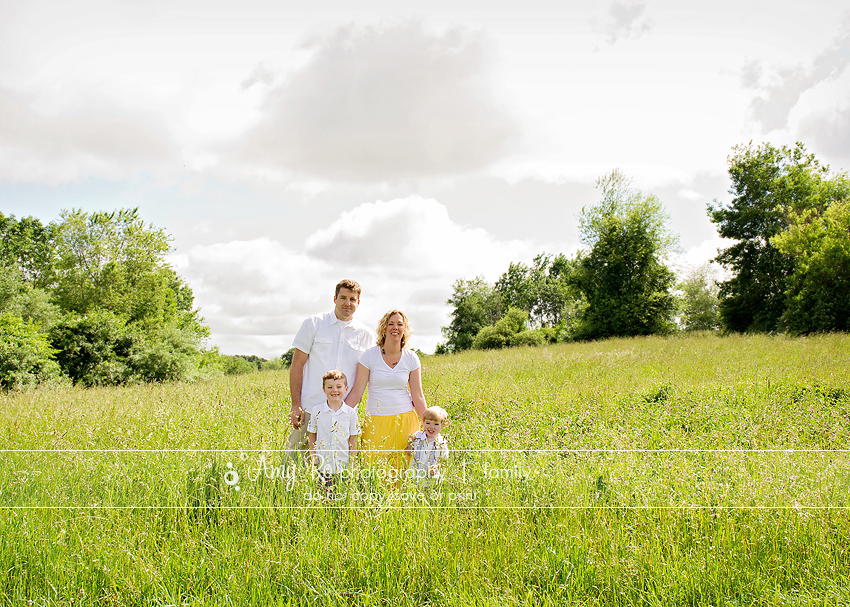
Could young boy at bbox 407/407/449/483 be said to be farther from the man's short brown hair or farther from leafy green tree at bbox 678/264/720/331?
leafy green tree at bbox 678/264/720/331

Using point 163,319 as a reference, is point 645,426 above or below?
below

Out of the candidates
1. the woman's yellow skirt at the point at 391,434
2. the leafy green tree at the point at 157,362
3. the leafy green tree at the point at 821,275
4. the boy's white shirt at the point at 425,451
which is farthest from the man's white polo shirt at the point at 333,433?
the leafy green tree at the point at 821,275

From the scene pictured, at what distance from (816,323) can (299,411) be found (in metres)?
28.4

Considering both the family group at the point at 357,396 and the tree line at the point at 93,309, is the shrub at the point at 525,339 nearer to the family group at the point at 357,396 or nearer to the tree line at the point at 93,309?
the tree line at the point at 93,309

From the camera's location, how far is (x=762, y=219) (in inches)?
1281

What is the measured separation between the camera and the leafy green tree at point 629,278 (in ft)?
96.7

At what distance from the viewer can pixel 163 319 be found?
29359 mm

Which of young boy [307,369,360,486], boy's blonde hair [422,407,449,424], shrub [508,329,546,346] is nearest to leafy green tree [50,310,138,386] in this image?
young boy [307,369,360,486]

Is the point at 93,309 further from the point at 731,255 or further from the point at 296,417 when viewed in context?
the point at 731,255

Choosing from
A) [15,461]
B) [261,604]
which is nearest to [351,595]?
[261,604]

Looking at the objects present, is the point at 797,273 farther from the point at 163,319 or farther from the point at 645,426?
the point at 163,319

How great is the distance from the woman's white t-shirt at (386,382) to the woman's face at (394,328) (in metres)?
0.19

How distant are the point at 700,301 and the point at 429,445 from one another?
5361cm

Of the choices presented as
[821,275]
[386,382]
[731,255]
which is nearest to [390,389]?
[386,382]
